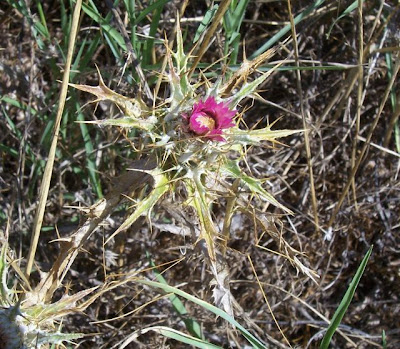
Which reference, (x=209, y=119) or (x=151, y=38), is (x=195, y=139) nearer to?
(x=209, y=119)

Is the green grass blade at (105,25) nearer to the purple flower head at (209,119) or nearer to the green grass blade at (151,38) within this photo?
the green grass blade at (151,38)

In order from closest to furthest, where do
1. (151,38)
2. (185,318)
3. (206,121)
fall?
(206,121), (151,38), (185,318)

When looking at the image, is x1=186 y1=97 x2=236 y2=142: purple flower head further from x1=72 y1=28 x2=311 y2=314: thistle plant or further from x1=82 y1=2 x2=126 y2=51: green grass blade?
x1=82 y1=2 x2=126 y2=51: green grass blade

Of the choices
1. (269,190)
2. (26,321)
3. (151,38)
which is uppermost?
(151,38)

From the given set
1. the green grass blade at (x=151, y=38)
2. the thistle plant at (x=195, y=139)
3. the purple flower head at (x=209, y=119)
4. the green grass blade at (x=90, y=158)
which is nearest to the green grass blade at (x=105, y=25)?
the green grass blade at (x=151, y=38)

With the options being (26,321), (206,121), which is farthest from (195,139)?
(26,321)

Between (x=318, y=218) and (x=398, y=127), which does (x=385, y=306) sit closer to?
(x=318, y=218)
